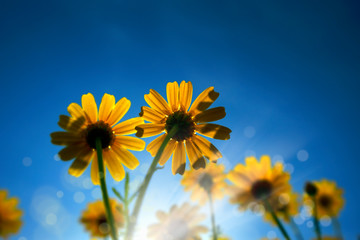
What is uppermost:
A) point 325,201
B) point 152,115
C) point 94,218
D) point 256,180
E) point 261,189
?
point 325,201

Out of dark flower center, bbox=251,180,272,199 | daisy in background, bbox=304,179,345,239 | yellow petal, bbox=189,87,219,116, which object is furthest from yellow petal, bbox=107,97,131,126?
daisy in background, bbox=304,179,345,239

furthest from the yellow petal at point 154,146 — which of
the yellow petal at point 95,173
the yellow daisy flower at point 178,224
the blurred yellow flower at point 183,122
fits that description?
the yellow daisy flower at point 178,224

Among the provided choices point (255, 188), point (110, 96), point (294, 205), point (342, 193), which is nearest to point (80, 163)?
point (110, 96)

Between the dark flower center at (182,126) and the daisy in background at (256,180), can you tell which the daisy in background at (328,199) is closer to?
the daisy in background at (256,180)

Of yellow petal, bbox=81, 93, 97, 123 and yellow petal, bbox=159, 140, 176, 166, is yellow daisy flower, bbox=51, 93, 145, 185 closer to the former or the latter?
yellow petal, bbox=81, 93, 97, 123

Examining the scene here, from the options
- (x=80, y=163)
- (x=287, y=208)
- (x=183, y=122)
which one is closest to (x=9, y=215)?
(x=80, y=163)

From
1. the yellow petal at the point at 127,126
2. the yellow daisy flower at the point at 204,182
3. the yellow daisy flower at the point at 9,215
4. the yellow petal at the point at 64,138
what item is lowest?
the yellow petal at the point at 64,138

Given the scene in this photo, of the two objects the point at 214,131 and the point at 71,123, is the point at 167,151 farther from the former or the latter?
the point at 71,123
